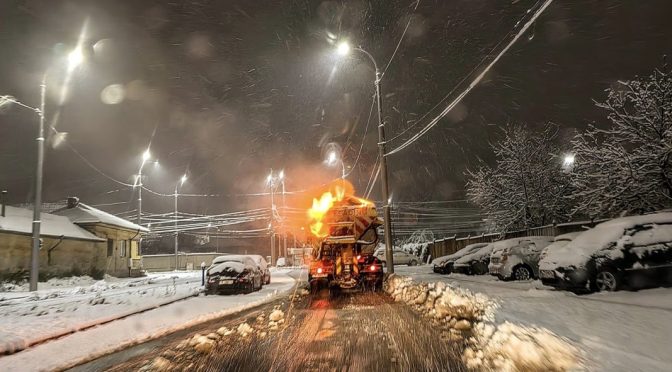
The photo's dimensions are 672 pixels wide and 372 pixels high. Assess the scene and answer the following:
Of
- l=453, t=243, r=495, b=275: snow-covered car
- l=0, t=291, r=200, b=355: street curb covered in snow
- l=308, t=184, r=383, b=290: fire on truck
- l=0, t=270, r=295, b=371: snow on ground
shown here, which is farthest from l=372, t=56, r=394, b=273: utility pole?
l=0, t=291, r=200, b=355: street curb covered in snow

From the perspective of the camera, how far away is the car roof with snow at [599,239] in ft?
38.8

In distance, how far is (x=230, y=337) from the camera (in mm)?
8664

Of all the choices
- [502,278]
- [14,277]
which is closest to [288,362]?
[502,278]

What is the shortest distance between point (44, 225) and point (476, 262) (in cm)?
2558

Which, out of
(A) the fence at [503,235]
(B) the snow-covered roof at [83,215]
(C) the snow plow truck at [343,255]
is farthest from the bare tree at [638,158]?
(B) the snow-covered roof at [83,215]

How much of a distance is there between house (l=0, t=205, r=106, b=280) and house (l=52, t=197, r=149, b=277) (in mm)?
1011

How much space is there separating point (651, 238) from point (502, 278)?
714 centimetres

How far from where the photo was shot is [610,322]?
7730 mm

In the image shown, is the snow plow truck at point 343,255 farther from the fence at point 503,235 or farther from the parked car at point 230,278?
the fence at point 503,235

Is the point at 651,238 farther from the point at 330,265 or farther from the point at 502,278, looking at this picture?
the point at 330,265

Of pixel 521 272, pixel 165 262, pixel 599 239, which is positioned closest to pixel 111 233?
pixel 165 262

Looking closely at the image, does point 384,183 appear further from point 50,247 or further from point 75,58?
point 50,247

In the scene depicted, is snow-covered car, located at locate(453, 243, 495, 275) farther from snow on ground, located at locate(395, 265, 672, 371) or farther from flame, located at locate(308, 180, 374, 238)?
snow on ground, located at locate(395, 265, 672, 371)

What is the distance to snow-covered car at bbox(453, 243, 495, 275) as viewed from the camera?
2280cm
